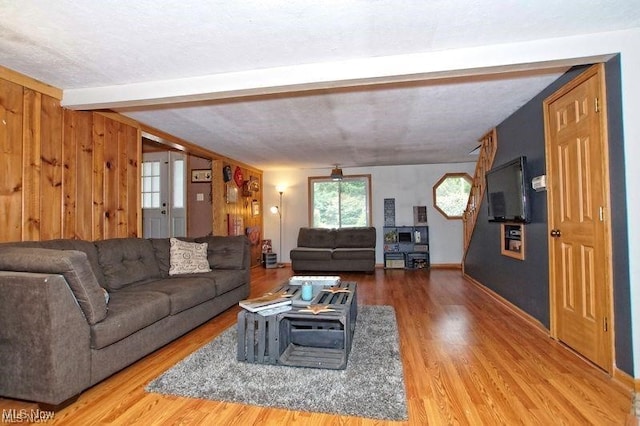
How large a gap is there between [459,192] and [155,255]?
5.84m

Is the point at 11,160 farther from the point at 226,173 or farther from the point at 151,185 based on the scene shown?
the point at 151,185

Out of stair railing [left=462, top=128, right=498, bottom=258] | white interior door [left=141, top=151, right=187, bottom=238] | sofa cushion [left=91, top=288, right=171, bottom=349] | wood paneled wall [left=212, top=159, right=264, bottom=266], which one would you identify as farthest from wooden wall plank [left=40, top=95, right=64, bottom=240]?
stair railing [left=462, top=128, right=498, bottom=258]

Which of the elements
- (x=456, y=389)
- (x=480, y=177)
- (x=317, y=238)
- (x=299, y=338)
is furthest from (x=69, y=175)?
(x=480, y=177)

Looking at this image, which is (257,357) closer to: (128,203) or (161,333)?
(161,333)

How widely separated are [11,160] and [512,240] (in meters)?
4.74

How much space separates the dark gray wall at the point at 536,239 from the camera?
198 cm

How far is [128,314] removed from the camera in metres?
2.17

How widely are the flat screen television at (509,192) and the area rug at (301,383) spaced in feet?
6.16

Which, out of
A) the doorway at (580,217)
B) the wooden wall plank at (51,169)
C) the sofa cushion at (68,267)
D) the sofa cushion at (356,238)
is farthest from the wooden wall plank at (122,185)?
the doorway at (580,217)

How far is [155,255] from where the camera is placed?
3.45 metres

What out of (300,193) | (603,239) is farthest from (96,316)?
(300,193)

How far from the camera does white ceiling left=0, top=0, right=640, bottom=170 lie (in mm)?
1729

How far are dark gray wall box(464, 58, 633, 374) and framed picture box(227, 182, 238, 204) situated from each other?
4172 mm

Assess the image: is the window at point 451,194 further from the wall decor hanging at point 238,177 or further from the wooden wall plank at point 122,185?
the wooden wall plank at point 122,185
